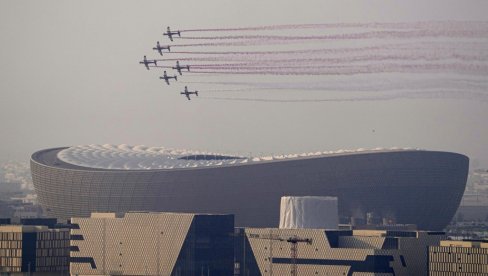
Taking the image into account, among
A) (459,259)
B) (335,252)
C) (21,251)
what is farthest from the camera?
(21,251)

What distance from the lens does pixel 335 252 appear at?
178000 mm

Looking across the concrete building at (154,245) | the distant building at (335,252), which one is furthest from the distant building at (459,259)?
the concrete building at (154,245)

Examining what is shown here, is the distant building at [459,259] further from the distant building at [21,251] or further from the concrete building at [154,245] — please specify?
the distant building at [21,251]

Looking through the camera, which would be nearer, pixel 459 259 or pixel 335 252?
pixel 459 259

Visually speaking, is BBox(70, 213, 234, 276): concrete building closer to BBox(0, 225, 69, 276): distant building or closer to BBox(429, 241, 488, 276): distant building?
BBox(0, 225, 69, 276): distant building

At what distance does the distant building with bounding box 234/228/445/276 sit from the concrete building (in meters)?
4.05

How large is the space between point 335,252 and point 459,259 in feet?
66.3

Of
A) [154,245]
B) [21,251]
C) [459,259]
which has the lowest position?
[459,259]

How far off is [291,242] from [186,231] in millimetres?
14607

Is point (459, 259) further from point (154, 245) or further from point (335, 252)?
point (154, 245)

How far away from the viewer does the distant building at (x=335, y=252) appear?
574 ft

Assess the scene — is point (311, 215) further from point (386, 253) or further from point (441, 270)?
point (441, 270)

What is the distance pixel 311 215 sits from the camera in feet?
625

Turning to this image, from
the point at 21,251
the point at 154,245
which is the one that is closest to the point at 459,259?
the point at 154,245
